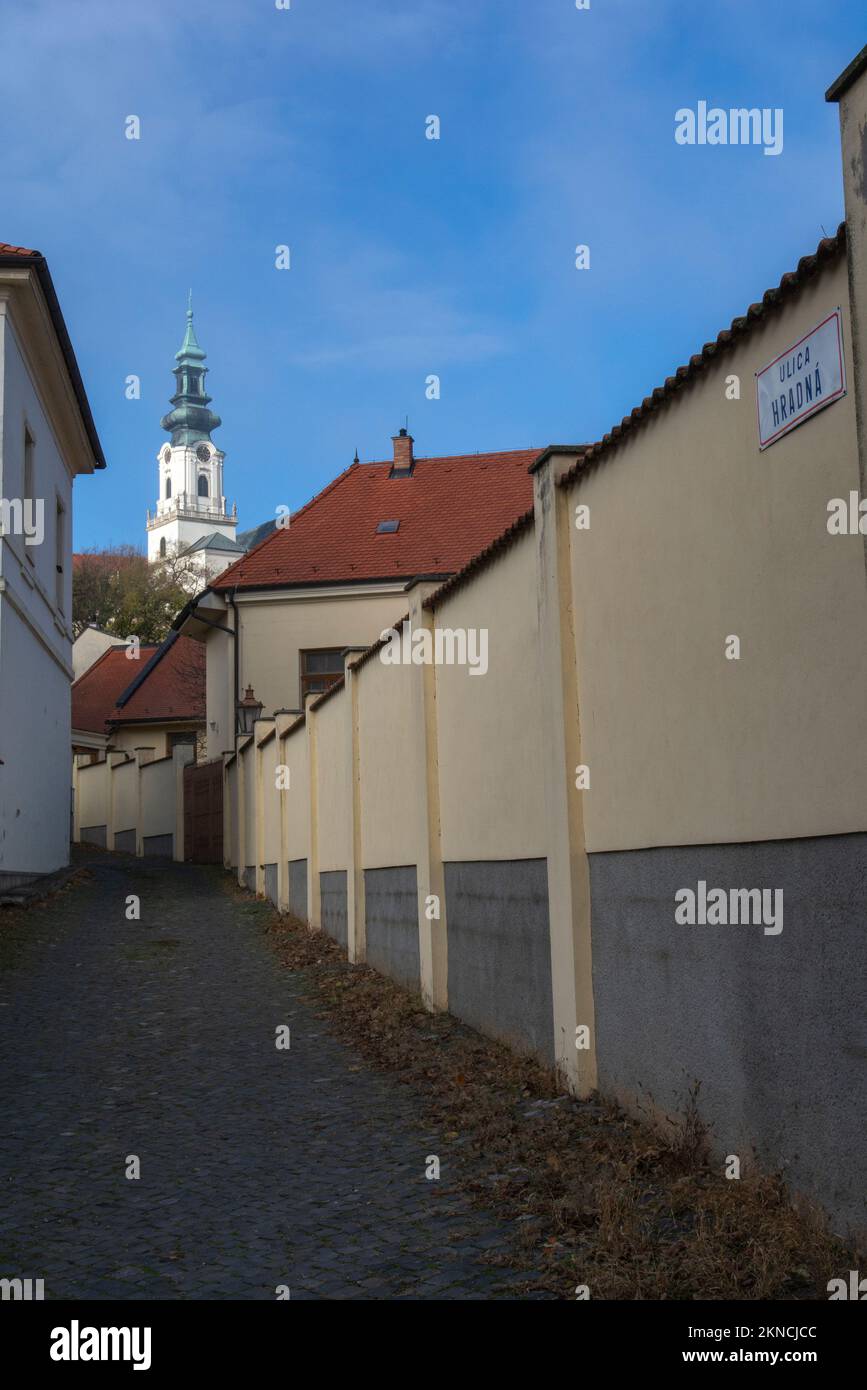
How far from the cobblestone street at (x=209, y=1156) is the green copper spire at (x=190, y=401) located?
162190 mm

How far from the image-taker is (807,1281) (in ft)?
13.2

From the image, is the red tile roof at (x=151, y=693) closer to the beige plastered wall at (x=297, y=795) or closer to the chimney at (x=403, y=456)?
the chimney at (x=403, y=456)

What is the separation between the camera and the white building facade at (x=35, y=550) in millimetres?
15969

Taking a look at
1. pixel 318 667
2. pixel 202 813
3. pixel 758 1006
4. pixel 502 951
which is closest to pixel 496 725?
pixel 502 951

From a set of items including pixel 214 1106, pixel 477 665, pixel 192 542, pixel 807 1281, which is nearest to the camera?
pixel 807 1281

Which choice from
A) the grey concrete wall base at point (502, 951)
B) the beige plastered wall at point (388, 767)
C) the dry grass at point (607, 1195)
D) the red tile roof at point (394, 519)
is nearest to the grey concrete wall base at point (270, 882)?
the beige plastered wall at point (388, 767)

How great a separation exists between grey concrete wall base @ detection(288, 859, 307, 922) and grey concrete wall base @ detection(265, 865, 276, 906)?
5.94ft

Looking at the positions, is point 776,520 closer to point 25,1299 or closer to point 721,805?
point 721,805

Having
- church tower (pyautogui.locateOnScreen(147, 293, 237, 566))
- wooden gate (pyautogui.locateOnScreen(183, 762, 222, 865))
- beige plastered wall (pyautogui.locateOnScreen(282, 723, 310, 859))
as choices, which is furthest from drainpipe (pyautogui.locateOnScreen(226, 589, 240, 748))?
church tower (pyautogui.locateOnScreen(147, 293, 237, 566))

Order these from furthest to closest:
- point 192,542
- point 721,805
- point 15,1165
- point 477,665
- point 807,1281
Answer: point 192,542 → point 477,665 → point 15,1165 → point 721,805 → point 807,1281

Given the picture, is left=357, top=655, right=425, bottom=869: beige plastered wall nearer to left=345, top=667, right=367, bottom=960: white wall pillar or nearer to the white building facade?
left=345, top=667, right=367, bottom=960: white wall pillar

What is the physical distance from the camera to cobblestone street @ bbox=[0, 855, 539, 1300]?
4.71m
